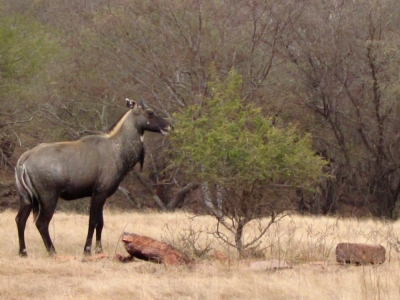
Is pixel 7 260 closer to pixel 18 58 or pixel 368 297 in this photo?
pixel 368 297

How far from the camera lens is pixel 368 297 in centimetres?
759

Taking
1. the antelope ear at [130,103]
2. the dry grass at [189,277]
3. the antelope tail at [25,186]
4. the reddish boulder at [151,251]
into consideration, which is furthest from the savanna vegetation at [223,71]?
the reddish boulder at [151,251]

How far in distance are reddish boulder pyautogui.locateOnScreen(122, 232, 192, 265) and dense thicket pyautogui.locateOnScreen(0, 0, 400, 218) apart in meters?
12.1

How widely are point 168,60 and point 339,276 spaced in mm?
15582

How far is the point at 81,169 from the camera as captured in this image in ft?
34.8

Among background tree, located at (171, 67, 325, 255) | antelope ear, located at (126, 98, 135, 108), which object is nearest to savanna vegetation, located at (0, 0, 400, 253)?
antelope ear, located at (126, 98, 135, 108)

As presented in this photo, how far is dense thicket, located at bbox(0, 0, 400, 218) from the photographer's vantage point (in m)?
22.5

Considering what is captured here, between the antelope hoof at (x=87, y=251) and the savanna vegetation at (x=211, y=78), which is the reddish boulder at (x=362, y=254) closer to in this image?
the antelope hoof at (x=87, y=251)

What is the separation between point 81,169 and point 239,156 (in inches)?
94.3

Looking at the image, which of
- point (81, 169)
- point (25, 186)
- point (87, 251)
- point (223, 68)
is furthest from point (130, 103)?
point (223, 68)

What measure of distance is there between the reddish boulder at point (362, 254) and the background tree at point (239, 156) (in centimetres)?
127

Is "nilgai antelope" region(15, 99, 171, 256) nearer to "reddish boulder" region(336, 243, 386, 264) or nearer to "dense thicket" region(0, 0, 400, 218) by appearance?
"reddish boulder" region(336, 243, 386, 264)

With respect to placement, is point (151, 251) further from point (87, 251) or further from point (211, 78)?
point (211, 78)

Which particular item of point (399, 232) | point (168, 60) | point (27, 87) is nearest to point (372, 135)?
point (168, 60)
